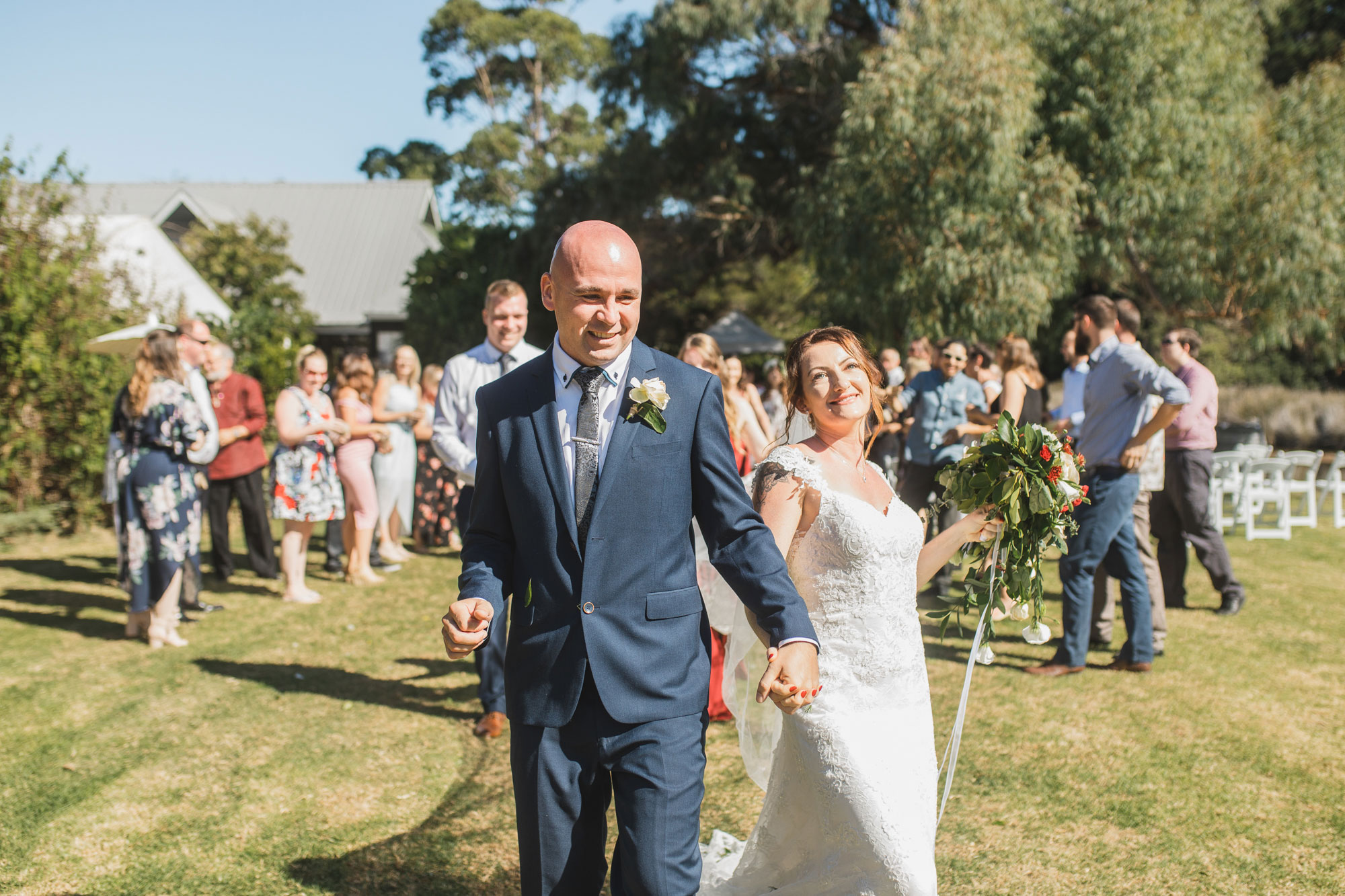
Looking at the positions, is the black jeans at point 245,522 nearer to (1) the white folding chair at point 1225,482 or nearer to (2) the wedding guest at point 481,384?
(2) the wedding guest at point 481,384

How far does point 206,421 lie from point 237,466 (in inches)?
85.7

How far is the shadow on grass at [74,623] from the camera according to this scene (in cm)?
737

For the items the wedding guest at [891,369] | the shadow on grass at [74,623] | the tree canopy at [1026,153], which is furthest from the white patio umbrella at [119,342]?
the tree canopy at [1026,153]

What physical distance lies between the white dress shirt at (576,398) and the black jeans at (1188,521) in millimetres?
6940

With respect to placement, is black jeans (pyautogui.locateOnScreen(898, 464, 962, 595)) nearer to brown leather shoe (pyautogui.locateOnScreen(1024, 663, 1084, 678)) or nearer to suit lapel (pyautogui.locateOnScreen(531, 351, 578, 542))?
brown leather shoe (pyautogui.locateOnScreen(1024, 663, 1084, 678))

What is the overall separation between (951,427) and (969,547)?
15.0 feet

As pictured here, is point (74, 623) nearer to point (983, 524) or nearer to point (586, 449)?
point (586, 449)

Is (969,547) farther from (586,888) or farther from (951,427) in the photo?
(951,427)

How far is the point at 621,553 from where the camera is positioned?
240cm

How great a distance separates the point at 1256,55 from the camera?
1995cm

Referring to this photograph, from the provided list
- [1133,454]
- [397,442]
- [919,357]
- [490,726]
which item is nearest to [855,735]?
[490,726]

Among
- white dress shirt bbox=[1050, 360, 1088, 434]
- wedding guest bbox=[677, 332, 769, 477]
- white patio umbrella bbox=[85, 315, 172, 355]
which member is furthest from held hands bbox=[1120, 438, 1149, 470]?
white patio umbrella bbox=[85, 315, 172, 355]

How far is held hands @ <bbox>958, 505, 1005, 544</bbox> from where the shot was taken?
3.40 metres

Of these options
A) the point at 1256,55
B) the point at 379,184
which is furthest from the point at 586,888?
the point at 379,184
